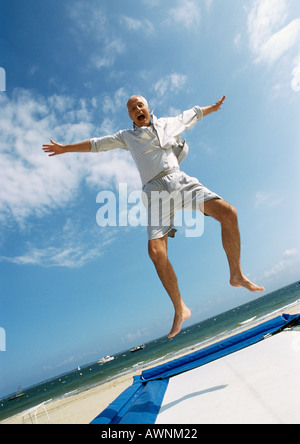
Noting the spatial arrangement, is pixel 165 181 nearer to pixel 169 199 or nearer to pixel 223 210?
pixel 169 199

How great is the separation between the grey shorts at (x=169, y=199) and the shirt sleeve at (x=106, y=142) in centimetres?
70

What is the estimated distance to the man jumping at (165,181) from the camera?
98.7 inches

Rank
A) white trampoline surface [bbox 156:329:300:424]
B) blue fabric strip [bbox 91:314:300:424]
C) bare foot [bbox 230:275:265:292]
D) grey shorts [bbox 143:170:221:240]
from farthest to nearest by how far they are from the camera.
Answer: blue fabric strip [bbox 91:314:300:424]
grey shorts [bbox 143:170:221:240]
bare foot [bbox 230:275:265:292]
white trampoline surface [bbox 156:329:300:424]

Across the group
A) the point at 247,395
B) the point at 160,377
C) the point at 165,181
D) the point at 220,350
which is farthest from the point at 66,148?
the point at 220,350

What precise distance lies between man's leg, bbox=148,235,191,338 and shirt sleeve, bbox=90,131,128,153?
122 cm

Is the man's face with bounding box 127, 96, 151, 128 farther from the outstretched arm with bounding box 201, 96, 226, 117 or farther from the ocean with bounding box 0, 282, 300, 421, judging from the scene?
the ocean with bounding box 0, 282, 300, 421

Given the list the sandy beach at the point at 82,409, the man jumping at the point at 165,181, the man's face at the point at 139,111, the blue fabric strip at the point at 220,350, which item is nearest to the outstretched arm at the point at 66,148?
the man jumping at the point at 165,181

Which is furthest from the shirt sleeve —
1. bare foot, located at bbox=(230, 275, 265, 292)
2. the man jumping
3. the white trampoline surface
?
the white trampoline surface

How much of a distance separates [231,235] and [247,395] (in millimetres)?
1342

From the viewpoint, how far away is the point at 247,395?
211 centimetres

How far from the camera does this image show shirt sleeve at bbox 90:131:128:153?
2.92 m

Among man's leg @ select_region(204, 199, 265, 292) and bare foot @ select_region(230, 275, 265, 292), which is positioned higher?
man's leg @ select_region(204, 199, 265, 292)

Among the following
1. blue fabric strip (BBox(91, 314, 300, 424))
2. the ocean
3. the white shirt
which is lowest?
blue fabric strip (BBox(91, 314, 300, 424))
